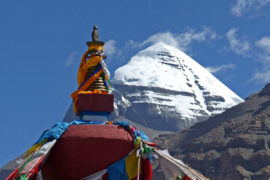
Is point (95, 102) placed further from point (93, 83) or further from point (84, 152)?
point (84, 152)

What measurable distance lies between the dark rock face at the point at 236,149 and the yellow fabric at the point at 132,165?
422ft

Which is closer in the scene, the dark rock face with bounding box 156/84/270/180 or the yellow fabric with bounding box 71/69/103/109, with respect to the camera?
the yellow fabric with bounding box 71/69/103/109

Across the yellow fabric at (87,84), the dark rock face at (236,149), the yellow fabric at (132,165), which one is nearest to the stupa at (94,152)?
the yellow fabric at (132,165)

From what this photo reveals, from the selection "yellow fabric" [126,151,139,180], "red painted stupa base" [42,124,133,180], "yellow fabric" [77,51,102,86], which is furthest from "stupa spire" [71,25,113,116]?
"yellow fabric" [126,151,139,180]

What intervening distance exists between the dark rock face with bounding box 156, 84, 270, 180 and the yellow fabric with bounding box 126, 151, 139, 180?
12857 centimetres

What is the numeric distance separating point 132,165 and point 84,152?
127 centimetres

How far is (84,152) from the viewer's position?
54.0 feet

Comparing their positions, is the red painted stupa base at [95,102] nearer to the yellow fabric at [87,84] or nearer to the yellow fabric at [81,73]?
the yellow fabric at [87,84]

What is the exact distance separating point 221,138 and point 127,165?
515 ft

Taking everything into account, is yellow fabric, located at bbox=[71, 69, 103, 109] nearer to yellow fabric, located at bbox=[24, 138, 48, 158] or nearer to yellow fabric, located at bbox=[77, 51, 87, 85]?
yellow fabric, located at bbox=[77, 51, 87, 85]

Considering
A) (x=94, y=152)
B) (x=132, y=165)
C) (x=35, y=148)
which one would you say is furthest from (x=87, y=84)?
(x=132, y=165)

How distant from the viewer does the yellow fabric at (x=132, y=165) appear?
16.8 meters

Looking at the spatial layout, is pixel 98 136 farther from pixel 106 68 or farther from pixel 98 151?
pixel 106 68

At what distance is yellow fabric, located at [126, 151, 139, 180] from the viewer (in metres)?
16.8
